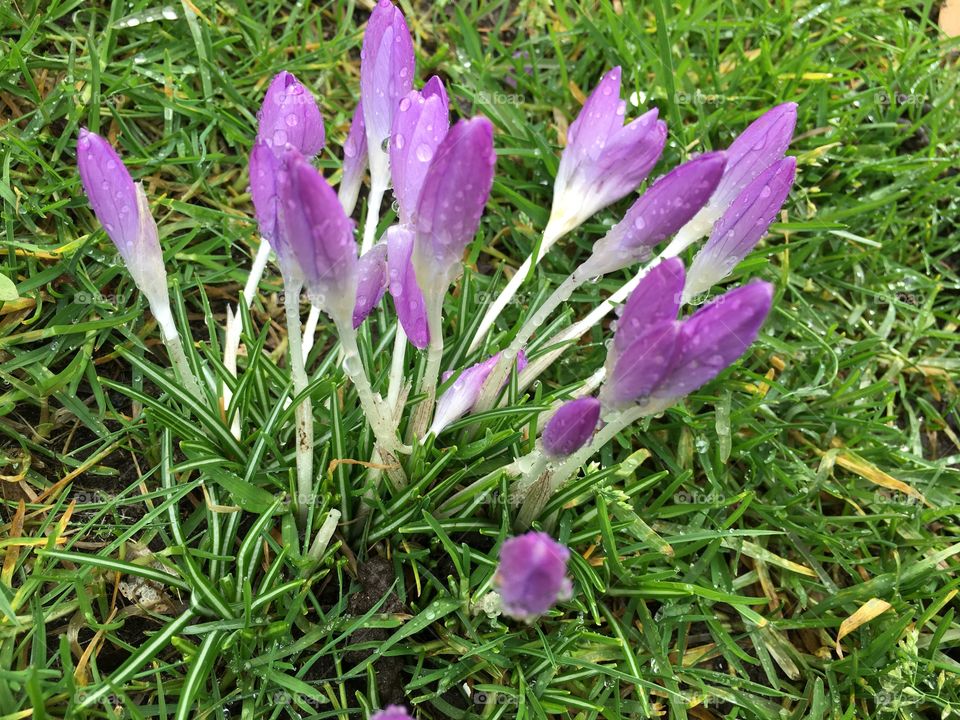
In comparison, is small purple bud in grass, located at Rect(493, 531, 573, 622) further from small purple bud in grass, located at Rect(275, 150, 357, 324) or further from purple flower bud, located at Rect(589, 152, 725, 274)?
purple flower bud, located at Rect(589, 152, 725, 274)

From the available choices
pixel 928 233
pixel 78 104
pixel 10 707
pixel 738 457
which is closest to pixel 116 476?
pixel 10 707

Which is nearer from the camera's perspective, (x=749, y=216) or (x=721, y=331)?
(x=721, y=331)

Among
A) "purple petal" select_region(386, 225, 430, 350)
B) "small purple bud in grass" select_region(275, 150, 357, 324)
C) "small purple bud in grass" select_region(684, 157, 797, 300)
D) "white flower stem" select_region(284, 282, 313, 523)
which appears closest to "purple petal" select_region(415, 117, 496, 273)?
"purple petal" select_region(386, 225, 430, 350)

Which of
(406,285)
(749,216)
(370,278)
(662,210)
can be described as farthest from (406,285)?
(749,216)

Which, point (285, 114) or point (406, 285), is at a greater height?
point (285, 114)

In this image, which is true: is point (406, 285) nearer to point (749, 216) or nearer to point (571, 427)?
point (571, 427)

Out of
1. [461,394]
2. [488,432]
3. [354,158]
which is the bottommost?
[488,432]
